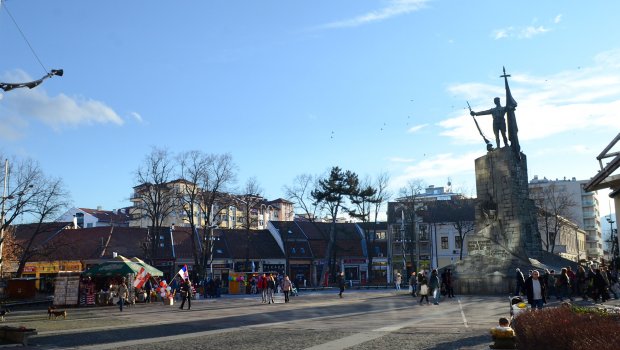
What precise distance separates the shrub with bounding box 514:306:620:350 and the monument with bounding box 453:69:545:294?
66.6 ft

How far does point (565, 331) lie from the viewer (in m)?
6.88

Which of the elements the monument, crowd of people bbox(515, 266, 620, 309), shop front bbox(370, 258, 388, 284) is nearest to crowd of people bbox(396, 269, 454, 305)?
the monument

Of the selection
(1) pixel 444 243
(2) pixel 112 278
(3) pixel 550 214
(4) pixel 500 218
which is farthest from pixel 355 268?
(4) pixel 500 218

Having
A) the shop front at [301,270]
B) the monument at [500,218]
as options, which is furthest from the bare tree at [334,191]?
the monument at [500,218]

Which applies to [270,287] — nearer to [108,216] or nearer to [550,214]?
[550,214]

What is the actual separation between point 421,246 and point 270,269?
67.4 ft

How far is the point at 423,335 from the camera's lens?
13.1 metres

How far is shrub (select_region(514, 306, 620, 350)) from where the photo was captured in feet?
18.9

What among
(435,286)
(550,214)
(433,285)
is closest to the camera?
(435,286)

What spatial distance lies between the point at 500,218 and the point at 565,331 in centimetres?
2470

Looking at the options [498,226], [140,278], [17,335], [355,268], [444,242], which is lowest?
[17,335]

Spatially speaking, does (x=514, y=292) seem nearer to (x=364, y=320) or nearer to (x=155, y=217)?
(x=364, y=320)

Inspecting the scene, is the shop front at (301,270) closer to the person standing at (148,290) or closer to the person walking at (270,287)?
the person standing at (148,290)

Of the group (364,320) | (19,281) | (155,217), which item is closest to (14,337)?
(364,320)
